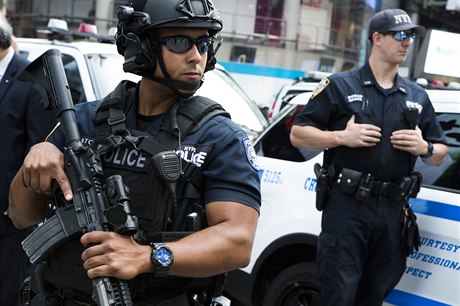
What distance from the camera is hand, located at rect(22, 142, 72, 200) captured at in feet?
7.50

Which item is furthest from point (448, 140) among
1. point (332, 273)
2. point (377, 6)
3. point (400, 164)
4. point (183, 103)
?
point (377, 6)

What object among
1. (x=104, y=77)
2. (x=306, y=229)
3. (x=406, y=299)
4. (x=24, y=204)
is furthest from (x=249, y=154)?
(x=104, y=77)

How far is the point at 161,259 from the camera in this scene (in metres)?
2.06

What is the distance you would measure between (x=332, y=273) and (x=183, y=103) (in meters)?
1.96

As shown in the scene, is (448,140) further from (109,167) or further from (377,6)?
(377,6)

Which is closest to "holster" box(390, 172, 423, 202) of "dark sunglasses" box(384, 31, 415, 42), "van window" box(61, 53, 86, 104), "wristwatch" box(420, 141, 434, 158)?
"wristwatch" box(420, 141, 434, 158)

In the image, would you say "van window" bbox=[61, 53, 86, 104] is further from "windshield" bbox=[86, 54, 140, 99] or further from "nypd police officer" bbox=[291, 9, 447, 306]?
"nypd police officer" bbox=[291, 9, 447, 306]

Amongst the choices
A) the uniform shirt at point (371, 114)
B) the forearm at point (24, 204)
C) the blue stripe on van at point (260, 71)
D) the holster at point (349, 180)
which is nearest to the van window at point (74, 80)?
the uniform shirt at point (371, 114)

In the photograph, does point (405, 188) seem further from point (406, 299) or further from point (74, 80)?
point (74, 80)

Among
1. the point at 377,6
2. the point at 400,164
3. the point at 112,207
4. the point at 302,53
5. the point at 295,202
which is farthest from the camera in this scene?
the point at 377,6

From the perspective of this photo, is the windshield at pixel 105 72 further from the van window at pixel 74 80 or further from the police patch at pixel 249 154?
the police patch at pixel 249 154

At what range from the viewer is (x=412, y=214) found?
4.07 metres

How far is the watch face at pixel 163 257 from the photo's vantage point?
2057 millimetres

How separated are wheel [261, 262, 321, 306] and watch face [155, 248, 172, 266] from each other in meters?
2.51
